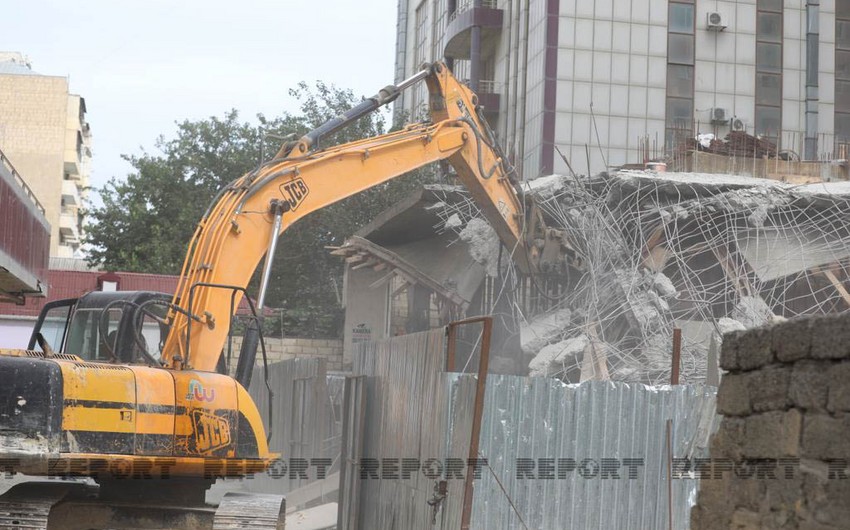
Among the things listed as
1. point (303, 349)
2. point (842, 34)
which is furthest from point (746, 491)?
point (842, 34)

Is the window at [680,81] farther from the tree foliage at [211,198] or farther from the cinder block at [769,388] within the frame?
the cinder block at [769,388]

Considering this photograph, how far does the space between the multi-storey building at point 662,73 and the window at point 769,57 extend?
1.3 inches

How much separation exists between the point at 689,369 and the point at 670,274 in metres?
3.06

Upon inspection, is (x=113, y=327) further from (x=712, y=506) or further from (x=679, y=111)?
(x=679, y=111)

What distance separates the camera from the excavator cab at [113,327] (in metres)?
9.66

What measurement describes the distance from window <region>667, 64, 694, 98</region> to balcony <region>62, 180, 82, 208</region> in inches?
2139

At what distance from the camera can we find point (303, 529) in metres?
13.2

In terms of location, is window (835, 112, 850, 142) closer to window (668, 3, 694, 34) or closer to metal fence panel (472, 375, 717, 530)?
window (668, 3, 694, 34)

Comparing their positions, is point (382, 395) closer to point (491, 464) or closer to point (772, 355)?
point (491, 464)

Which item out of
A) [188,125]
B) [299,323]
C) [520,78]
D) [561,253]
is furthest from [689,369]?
[188,125]

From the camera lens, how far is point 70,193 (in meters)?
84.2

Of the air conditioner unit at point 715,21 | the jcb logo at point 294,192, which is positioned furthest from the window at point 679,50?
the jcb logo at point 294,192

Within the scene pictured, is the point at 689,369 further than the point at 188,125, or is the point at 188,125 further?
the point at 188,125

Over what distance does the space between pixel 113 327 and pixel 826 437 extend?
667 cm
